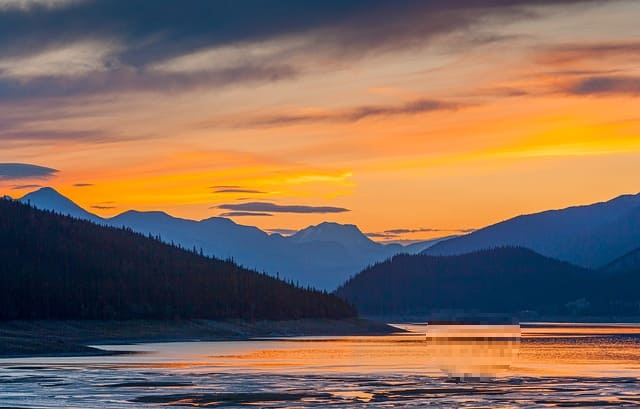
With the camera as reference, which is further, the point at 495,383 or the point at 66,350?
the point at 66,350

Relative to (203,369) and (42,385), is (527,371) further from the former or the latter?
(42,385)

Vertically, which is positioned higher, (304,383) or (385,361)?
(385,361)

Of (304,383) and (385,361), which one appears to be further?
(385,361)

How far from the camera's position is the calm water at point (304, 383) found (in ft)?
237

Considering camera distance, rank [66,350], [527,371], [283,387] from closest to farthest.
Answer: [283,387] < [527,371] < [66,350]

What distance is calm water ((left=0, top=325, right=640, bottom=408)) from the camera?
237ft

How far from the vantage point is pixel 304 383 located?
3423 inches

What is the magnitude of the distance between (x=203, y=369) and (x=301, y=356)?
97.5 feet

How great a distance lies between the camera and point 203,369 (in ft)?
347


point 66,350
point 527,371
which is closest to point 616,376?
point 527,371

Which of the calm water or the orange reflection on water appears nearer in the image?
the calm water

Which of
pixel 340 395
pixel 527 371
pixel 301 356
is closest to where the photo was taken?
pixel 340 395

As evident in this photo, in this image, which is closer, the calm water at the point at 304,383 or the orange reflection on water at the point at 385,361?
the calm water at the point at 304,383

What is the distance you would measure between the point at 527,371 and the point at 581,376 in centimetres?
736
